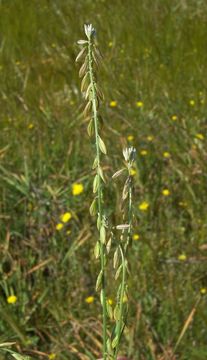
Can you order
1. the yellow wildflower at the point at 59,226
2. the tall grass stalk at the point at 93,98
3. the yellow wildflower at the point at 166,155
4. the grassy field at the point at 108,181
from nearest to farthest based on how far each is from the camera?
the tall grass stalk at the point at 93,98
the grassy field at the point at 108,181
the yellow wildflower at the point at 59,226
the yellow wildflower at the point at 166,155

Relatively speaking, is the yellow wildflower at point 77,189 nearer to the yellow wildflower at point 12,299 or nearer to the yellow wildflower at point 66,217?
the yellow wildflower at point 66,217

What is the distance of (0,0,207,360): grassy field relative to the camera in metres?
1.72

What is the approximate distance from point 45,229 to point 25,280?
0.23m

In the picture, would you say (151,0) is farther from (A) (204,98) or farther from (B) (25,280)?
(B) (25,280)

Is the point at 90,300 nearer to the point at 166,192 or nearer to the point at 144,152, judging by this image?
the point at 166,192

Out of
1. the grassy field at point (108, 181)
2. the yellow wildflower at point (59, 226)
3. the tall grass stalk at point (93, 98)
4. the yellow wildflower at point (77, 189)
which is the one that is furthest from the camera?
the yellow wildflower at point (77, 189)

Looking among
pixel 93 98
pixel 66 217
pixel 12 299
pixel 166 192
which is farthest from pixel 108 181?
pixel 93 98

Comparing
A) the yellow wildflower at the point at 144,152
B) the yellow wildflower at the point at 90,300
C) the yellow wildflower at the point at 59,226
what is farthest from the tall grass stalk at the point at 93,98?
the yellow wildflower at the point at 144,152

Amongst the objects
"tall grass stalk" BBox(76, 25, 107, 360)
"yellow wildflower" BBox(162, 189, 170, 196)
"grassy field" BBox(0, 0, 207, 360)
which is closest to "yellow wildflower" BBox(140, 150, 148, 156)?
A: "grassy field" BBox(0, 0, 207, 360)

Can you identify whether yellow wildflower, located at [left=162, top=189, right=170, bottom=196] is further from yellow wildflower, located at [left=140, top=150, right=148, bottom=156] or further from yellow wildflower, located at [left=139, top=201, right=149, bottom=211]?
yellow wildflower, located at [left=140, top=150, right=148, bottom=156]

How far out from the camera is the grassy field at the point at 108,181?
1722 mm

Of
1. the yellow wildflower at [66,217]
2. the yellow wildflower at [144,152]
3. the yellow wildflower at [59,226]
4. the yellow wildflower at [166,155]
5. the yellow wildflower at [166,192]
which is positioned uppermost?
the yellow wildflower at [144,152]

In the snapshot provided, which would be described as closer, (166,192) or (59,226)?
(59,226)

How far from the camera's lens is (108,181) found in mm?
1939
